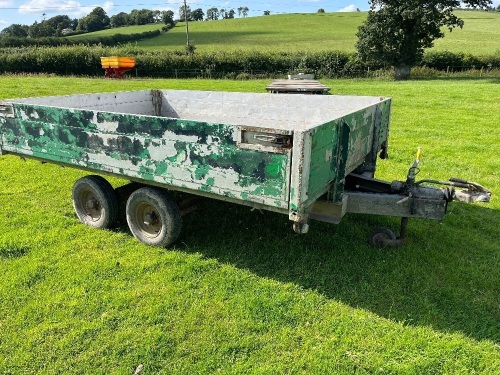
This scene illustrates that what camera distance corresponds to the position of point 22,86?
63.0 feet

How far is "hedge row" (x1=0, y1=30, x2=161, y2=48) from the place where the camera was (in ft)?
160

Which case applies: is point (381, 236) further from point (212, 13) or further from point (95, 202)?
point (212, 13)

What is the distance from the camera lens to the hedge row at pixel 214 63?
32938 mm

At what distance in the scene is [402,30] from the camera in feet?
99.9

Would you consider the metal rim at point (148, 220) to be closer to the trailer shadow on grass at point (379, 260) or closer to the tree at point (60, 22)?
the trailer shadow on grass at point (379, 260)

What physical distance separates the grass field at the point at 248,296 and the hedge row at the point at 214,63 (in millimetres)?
29414

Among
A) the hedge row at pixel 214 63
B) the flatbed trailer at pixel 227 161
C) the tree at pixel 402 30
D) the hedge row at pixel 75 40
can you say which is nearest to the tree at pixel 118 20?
the hedge row at pixel 75 40

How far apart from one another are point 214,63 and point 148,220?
31283 mm

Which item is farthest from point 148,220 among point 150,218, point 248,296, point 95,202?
point 248,296

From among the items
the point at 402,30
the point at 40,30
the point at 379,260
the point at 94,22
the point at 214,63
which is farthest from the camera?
the point at 94,22

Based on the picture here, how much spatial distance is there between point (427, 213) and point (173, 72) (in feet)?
106

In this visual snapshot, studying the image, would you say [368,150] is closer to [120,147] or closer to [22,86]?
[120,147]

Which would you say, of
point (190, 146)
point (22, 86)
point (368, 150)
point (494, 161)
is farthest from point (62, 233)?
point (22, 86)

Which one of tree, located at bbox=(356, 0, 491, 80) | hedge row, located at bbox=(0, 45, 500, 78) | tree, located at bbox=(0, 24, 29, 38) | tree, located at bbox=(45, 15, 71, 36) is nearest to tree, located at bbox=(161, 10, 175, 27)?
tree, located at bbox=(45, 15, 71, 36)
